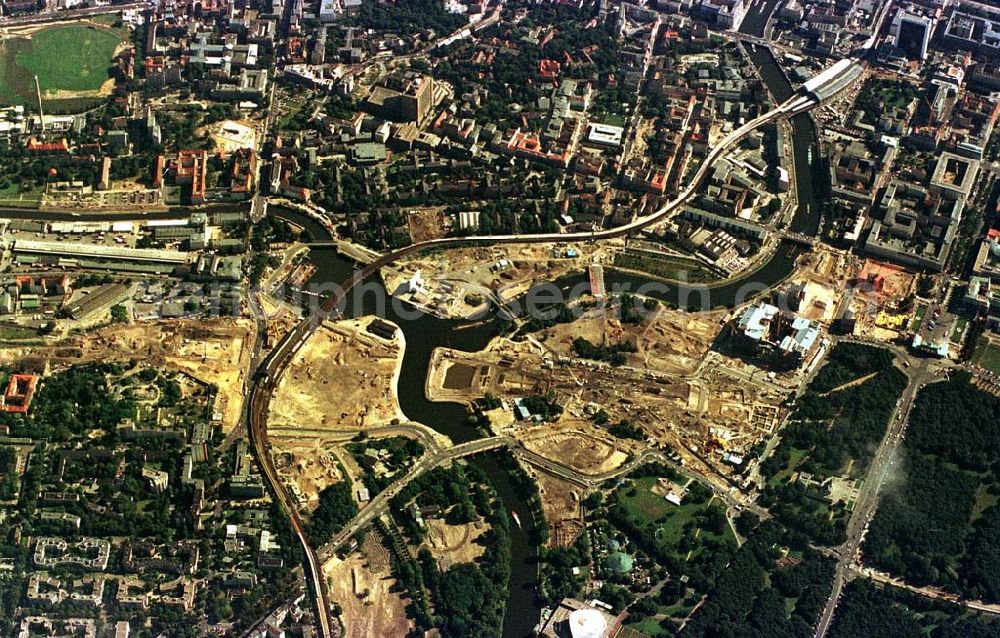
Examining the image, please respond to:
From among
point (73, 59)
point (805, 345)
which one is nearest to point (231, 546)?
point (805, 345)

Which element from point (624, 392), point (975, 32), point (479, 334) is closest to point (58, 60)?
point (479, 334)

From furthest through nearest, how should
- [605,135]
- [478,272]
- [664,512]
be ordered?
[605,135] → [478,272] → [664,512]

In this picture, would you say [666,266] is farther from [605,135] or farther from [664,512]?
[664,512]

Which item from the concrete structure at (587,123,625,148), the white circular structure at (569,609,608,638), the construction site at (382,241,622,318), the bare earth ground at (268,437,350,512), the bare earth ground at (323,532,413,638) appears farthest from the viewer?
the concrete structure at (587,123,625,148)

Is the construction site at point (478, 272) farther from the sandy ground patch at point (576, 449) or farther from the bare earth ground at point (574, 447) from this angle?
the sandy ground patch at point (576, 449)

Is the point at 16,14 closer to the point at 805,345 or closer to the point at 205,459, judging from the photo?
the point at 205,459

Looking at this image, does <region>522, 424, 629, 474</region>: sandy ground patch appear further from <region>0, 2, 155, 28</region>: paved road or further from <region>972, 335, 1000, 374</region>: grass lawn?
<region>0, 2, 155, 28</region>: paved road

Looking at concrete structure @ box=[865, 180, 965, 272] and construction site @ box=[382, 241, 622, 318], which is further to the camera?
concrete structure @ box=[865, 180, 965, 272]

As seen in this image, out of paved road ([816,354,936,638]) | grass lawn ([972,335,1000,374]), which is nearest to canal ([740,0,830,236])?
grass lawn ([972,335,1000,374])
